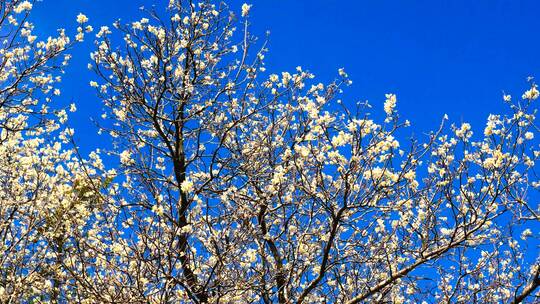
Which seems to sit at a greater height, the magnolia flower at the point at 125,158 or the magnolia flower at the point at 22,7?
the magnolia flower at the point at 22,7

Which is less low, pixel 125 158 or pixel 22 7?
pixel 22 7

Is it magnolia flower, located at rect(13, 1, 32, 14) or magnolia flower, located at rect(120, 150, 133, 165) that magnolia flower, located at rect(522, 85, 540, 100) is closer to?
magnolia flower, located at rect(120, 150, 133, 165)

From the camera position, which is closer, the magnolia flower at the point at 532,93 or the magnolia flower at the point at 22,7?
the magnolia flower at the point at 532,93

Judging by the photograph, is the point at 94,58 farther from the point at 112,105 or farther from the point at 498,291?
the point at 498,291

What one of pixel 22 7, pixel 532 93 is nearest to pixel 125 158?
pixel 22 7

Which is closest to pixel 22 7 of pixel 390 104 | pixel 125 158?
pixel 125 158

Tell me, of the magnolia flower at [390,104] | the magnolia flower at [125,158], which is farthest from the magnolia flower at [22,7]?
the magnolia flower at [390,104]

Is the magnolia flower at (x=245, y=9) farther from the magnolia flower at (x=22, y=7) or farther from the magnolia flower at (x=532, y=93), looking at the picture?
the magnolia flower at (x=532, y=93)

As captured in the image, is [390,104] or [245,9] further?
[245,9]

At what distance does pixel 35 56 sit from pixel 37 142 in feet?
8.48

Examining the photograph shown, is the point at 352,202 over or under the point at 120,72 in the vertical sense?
under

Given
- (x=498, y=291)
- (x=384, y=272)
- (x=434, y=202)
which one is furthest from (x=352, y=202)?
(x=498, y=291)

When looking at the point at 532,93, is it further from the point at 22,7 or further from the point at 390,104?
the point at 22,7

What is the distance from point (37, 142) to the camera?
10555 mm
